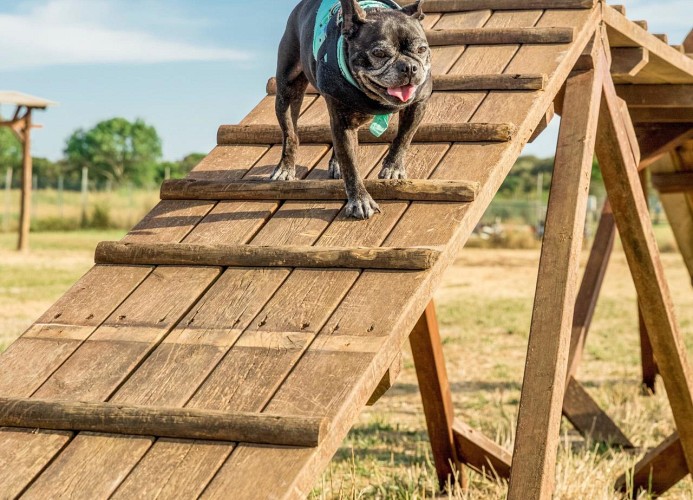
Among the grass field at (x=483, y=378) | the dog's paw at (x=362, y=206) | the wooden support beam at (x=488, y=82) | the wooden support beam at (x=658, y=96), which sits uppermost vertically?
the wooden support beam at (x=658, y=96)

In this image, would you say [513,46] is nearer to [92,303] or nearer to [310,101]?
[310,101]

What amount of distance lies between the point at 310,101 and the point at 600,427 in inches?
128

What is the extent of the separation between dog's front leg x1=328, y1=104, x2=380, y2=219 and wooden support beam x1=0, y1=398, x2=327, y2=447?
1.18m

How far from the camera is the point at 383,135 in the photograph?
176 inches

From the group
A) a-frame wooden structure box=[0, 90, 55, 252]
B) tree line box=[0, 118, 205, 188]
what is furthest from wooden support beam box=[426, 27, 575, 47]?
tree line box=[0, 118, 205, 188]

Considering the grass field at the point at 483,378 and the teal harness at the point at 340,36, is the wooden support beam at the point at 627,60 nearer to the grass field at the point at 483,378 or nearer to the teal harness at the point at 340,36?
the teal harness at the point at 340,36

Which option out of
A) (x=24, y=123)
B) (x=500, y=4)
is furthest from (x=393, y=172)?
(x=24, y=123)

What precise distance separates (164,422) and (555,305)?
1749 mm

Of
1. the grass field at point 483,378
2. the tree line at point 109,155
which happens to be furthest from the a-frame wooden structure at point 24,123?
the tree line at point 109,155

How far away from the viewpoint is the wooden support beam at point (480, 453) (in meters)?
5.65

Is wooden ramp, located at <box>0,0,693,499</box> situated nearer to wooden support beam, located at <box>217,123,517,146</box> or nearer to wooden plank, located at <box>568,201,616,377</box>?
wooden support beam, located at <box>217,123,517,146</box>

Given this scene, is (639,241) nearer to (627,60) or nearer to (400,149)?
(627,60)

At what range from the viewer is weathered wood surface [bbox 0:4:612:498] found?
9.27 feet

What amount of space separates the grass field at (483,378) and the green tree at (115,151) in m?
46.0
